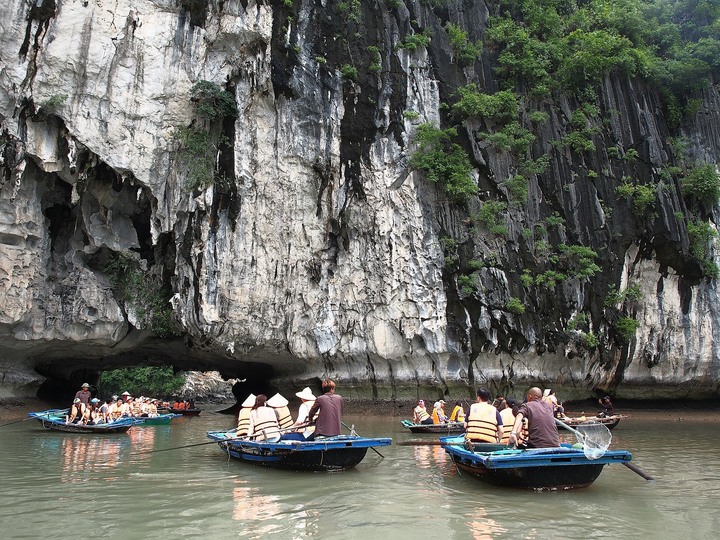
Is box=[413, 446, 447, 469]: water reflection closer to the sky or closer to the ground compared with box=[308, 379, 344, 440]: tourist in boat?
closer to the ground

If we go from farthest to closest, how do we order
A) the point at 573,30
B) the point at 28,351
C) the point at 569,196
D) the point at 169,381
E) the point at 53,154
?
the point at 169,381
the point at 573,30
the point at 569,196
the point at 28,351
the point at 53,154

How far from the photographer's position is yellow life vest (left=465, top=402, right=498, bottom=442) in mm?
8008

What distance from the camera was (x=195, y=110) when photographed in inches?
680

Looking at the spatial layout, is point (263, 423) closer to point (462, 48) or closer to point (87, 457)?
point (87, 457)

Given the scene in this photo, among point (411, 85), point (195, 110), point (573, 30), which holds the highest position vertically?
point (573, 30)

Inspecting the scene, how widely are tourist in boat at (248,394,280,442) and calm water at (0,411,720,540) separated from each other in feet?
1.73

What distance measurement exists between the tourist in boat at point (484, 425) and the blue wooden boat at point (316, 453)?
1.28m

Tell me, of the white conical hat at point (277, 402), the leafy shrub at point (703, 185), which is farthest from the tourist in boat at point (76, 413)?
the leafy shrub at point (703, 185)

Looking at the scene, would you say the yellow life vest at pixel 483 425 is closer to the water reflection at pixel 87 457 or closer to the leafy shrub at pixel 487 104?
the water reflection at pixel 87 457

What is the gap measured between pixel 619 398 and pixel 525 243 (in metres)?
7.29

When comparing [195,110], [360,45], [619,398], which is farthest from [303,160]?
[619,398]

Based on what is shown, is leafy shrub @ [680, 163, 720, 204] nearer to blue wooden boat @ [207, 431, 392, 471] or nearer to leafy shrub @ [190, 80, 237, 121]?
leafy shrub @ [190, 80, 237, 121]

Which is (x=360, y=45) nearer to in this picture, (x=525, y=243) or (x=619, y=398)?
(x=525, y=243)

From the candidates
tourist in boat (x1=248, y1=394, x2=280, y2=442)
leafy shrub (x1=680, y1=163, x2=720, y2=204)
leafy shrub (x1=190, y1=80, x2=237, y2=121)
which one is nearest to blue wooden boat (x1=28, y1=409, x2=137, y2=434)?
tourist in boat (x1=248, y1=394, x2=280, y2=442)
